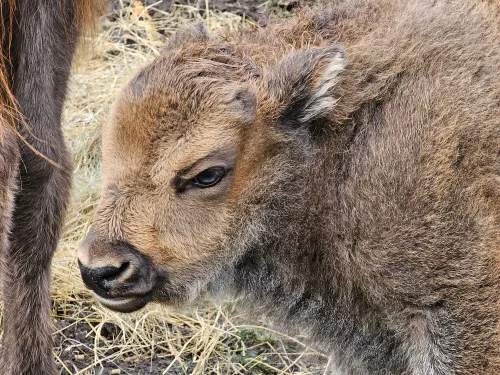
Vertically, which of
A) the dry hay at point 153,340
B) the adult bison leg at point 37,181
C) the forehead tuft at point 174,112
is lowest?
the dry hay at point 153,340

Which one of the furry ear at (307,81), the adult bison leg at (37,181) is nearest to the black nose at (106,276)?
the furry ear at (307,81)

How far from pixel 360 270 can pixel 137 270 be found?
1030mm

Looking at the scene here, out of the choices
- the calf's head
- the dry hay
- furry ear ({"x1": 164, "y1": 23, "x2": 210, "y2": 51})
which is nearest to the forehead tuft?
the calf's head

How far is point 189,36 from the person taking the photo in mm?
5223

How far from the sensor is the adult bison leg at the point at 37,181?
18.2ft

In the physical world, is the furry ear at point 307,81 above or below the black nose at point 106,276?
above

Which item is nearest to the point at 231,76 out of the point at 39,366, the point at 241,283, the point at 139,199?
the point at 139,199

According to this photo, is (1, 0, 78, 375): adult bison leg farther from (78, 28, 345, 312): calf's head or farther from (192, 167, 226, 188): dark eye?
(192, 167, 226, 188): dark eye

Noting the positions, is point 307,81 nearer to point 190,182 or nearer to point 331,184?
point 331,184

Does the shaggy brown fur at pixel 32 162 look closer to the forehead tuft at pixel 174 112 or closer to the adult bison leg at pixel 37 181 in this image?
the adult bison leg at pixel 37 181

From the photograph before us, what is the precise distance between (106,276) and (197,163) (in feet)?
2.12

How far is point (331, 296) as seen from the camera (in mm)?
5121

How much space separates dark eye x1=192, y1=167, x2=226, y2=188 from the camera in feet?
15.8

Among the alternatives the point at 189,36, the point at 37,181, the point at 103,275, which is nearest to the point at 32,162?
the point at 37,181
